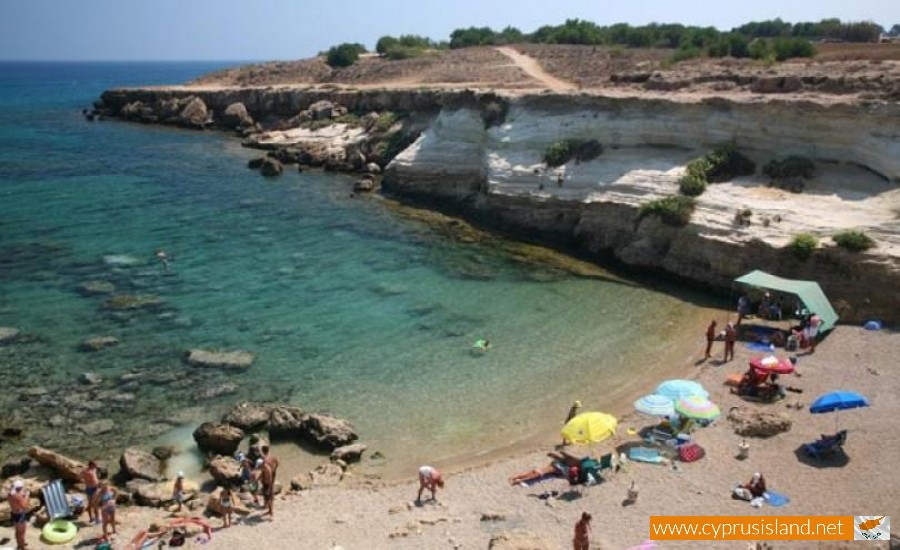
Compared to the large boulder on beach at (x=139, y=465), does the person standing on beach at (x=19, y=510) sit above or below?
above

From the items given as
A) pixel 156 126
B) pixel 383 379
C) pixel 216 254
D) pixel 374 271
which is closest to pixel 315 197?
pixel 216 254

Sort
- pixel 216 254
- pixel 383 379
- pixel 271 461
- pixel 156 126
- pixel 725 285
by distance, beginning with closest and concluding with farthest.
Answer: pixel 271 461
pixel 383 379
pixel 725 285
pixel 216 254
pixel 156 126

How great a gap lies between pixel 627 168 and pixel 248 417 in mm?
24819

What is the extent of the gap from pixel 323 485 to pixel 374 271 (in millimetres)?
17104

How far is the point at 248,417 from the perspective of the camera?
72.8 feet

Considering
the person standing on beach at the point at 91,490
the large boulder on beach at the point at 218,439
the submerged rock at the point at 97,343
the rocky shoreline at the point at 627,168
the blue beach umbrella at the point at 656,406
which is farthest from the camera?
the rocky shoreline at the point at 627,168

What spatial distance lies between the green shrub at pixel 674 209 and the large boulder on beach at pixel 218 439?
73.0 feet

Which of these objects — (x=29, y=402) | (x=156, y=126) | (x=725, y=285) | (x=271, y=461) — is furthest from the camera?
(x=156, y=126)

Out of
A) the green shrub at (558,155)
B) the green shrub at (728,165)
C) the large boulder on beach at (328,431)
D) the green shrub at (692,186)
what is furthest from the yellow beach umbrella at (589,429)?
the green shrub at (558,155)

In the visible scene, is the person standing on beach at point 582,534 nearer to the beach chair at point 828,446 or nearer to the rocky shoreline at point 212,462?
the rocky shoreline at point 212,462

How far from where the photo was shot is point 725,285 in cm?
3216

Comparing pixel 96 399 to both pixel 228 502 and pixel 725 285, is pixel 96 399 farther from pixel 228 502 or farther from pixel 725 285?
pixel 725 285

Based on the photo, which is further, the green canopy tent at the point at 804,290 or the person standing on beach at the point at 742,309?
the person standing on beach at the point at 742,309

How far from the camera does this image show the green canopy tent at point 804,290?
27219mm
